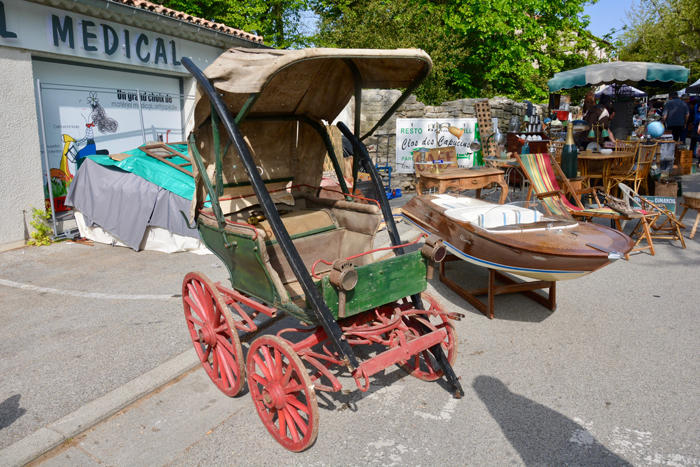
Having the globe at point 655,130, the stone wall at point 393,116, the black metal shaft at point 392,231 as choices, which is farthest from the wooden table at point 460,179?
the globe at point 655,130

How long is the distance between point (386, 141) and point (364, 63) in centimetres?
955

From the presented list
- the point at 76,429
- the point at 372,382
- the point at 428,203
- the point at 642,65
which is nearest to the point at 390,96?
the point at 642,65

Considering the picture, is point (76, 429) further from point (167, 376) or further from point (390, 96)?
point (390, 96)

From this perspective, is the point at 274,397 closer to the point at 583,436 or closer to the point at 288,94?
the point at 583,436

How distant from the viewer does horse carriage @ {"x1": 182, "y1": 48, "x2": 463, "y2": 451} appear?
9.67 ft

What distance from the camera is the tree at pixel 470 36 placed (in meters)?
16.7

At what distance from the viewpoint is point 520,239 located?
444cm

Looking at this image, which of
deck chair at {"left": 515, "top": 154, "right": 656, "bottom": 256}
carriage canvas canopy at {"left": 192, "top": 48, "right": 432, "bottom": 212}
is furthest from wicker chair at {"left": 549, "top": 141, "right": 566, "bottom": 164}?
carriage canvas canopy at {"left": 192, "top": 48, "right": 432, "bottom": 212}

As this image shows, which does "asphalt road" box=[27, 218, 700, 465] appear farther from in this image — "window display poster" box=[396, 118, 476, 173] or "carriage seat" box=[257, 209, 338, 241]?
"window display poster" box=[396, 118, 476, 173]

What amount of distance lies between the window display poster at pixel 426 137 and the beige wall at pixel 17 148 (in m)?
7.78

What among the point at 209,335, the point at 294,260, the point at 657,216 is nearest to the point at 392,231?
the point at 294,260

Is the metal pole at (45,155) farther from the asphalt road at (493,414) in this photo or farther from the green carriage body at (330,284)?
the green carriage body at (330,284)

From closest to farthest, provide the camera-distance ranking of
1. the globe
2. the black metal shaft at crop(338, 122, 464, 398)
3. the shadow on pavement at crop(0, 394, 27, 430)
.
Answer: the shadow on pavement at crop(0, 394, 27, 430)
the black metal shaft at crop(338, 122, 464, 398)
the globe

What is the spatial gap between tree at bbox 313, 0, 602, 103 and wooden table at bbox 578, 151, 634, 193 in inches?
318
